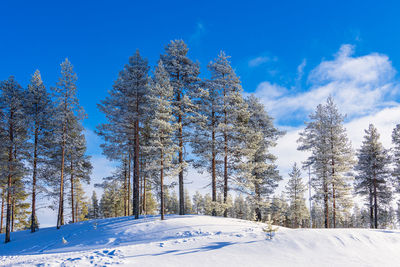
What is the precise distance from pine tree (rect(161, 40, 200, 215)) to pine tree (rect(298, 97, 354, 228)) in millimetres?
12940

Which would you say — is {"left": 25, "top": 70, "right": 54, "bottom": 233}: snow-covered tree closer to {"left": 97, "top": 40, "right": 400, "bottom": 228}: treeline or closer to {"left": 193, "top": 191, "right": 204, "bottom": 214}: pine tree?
{"left": 97, "top": 40, "right": 400, "bottom": 228}: treeline

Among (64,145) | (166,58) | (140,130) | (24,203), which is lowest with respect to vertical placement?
(24,203)

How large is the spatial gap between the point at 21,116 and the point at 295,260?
2392 centimetres

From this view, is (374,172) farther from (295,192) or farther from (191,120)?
(191,120)

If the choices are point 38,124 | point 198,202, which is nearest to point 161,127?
point 38,124

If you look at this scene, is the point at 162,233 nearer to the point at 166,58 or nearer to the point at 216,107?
the point at 216,107

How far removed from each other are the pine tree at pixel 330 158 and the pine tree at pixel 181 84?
12.9m

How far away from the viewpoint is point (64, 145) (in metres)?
20.3

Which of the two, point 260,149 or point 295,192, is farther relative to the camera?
point 295,192

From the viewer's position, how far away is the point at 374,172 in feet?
87.6

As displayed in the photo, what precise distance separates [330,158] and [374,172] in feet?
32.6

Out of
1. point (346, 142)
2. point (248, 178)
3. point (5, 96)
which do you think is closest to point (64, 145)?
point (5, 96)

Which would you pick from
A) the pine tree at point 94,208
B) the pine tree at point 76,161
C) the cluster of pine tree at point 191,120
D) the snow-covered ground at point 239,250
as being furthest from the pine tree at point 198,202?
the snow-covered ground at point 239,250

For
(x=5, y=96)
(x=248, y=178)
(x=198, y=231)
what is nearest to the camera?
(x=198, y=231)
